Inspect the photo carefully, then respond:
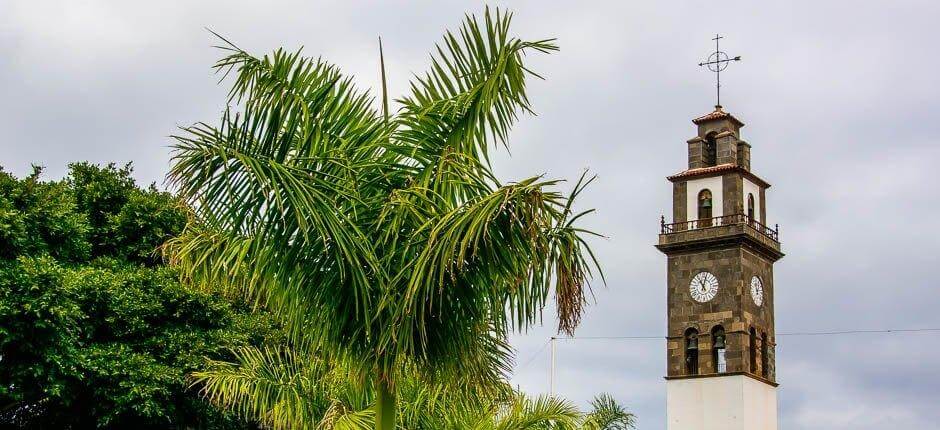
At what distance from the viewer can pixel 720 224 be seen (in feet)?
171

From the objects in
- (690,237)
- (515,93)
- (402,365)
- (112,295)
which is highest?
(690,237)

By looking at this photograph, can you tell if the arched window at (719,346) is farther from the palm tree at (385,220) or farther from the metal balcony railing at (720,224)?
the palm tree at (385,220)

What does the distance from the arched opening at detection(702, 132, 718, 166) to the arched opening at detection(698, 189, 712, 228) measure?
1534 mm

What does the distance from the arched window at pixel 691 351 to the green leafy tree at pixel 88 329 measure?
103 ft

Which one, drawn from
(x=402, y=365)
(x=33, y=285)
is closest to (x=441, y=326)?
(x=402, y=365)

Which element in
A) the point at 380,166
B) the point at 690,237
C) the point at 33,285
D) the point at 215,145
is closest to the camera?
the point at 215,145

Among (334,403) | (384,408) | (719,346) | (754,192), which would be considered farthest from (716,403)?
(384,408)

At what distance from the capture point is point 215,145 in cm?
730

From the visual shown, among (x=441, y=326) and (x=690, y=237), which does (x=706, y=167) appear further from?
(x=441, y=326)

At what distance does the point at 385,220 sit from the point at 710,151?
4796 cm

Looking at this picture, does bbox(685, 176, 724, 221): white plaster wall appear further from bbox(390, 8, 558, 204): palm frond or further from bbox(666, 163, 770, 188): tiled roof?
bbox(390, 8, 558, 204): palm frond

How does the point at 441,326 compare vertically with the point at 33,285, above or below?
below

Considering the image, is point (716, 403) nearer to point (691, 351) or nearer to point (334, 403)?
point (691, 351)

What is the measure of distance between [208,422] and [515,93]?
1581 cm
